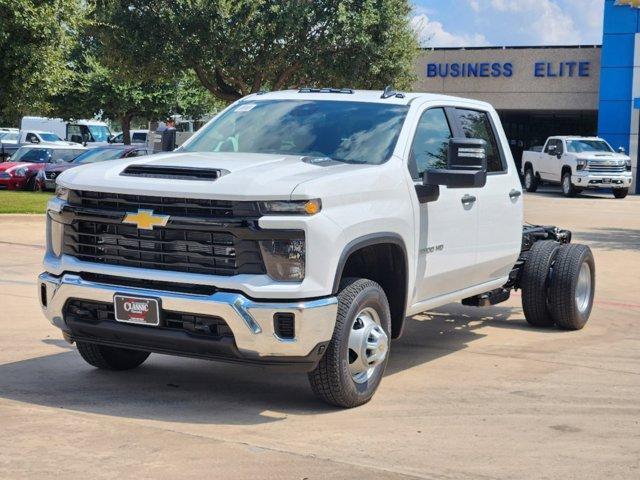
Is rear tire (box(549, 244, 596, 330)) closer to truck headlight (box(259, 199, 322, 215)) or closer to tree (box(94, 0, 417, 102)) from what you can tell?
truck headlight (box(259, 199, 322, 215))

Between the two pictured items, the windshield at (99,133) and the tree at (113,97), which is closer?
the tree at (113,97)

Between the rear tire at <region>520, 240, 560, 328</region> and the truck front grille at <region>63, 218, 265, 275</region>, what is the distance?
409 cm

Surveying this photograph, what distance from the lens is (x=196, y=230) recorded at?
6.14 meters

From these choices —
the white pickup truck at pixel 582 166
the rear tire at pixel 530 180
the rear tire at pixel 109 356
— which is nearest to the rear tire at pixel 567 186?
the white pickup truck at pixel 582 166

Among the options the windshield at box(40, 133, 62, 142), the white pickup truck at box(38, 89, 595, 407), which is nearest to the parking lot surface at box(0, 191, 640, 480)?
the white pickup truck at box(38, 89, 595, 407)

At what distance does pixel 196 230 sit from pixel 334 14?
2751 cm

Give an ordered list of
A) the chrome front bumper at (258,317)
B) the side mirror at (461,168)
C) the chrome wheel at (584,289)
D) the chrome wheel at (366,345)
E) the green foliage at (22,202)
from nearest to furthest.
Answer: the chrome front bumper at (258,317)
the chrome wheel at (366,345)
the side mirror at (461,168)
the chrome wheel at (584,289)
the green foliage at (22,202)

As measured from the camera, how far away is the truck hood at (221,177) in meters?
6.05

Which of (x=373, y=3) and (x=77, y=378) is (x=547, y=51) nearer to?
(x=373, y=3)

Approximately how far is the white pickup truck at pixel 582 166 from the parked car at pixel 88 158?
1417 centimetres

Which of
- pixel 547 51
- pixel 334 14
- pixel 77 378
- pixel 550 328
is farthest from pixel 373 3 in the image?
pixel 77 378

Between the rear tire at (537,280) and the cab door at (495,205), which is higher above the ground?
the cab door at (495,205)

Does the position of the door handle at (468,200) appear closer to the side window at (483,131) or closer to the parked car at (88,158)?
the side window at (483,131)

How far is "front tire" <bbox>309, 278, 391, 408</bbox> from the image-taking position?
20.7 ft
